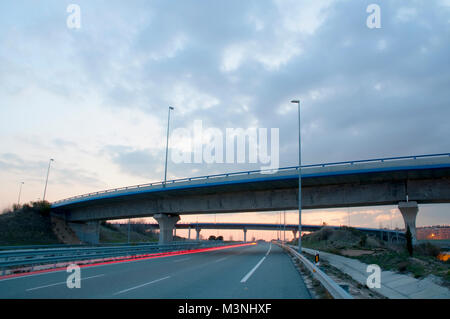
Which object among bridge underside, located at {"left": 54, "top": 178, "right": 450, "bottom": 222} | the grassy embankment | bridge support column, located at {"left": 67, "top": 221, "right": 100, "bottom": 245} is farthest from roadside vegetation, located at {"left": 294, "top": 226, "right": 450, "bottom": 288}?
the grassy embankment

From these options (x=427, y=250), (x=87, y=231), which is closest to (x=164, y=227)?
(x=87, y=231)

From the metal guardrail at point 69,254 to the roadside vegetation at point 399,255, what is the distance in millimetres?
17244

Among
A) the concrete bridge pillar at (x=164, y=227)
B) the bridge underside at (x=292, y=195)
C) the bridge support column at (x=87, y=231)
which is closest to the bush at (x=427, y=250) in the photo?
the bridge underside at (x=292, y=195)

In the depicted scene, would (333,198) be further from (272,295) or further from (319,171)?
(272,295)

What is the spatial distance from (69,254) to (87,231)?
40.4m

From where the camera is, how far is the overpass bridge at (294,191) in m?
26.9

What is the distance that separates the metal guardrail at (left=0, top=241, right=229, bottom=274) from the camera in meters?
14.3

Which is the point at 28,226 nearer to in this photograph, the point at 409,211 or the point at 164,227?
the point at 164,227

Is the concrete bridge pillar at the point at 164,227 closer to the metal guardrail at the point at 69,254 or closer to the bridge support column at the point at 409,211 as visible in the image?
the metal guardrail at the point at 69,254

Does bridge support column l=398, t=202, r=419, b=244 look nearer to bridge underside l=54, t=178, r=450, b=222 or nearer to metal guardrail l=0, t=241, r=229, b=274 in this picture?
bridge underside l=54, t=178, r=450, b=222

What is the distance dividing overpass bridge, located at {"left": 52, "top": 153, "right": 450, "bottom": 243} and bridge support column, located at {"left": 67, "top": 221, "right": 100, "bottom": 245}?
12.7 m

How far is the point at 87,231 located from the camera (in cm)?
5778
